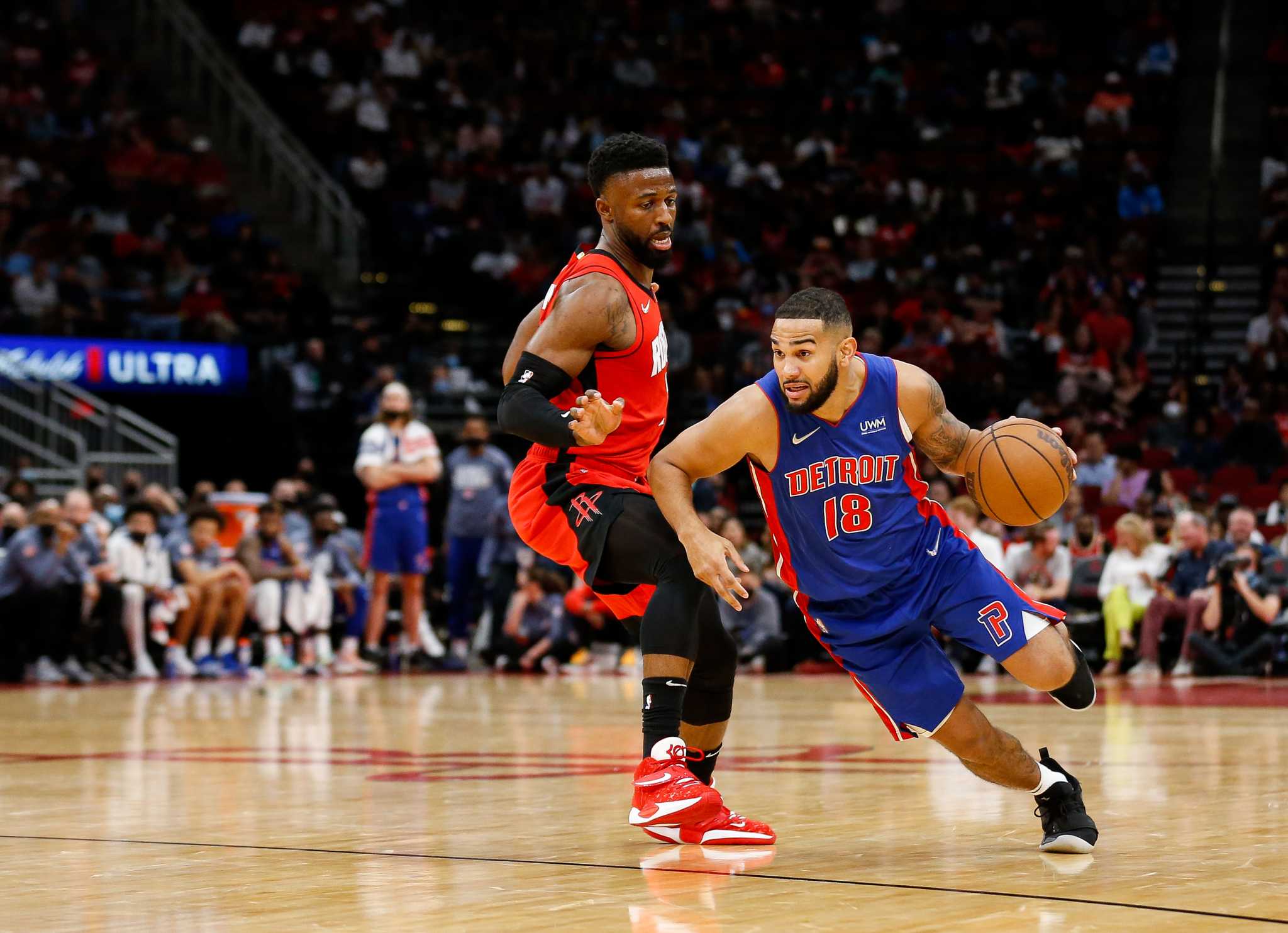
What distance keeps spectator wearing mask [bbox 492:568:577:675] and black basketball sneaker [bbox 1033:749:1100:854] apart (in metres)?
9.41

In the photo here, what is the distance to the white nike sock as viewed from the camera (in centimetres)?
419

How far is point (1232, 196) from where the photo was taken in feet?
68.7

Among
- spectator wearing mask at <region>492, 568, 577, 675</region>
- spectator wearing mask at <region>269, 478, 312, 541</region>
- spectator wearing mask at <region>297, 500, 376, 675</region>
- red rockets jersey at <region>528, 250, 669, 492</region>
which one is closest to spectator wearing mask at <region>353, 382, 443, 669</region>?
spectator wearing mask at <region>297, 500, 376, 675</region>

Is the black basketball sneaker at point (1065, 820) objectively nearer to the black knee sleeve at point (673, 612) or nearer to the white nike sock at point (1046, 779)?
the white nike sock at point (1046, 779)

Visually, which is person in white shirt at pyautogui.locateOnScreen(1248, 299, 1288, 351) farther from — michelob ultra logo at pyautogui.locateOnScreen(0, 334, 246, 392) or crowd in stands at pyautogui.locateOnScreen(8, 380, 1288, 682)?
michelob ultra logo at pyautogui.locateOnScreen(0, 334, 246, 392)

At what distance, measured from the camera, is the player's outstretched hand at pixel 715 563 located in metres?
4.20

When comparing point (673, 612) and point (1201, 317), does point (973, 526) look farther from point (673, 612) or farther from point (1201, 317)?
point (673, 612)

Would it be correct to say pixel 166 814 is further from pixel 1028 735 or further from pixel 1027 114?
pixel 1027 114

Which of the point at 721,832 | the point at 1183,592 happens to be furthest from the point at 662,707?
the point at 1183,592

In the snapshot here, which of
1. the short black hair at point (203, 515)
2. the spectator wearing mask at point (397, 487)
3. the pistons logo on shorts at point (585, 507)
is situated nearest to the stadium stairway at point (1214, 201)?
the spectator wearing mask at point (397, 487)

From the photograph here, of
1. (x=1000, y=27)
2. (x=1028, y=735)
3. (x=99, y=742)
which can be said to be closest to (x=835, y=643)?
(x=1028, y=735)

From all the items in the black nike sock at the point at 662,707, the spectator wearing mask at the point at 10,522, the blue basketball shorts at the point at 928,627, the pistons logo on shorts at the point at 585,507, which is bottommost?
the black nike sock at the point at 662,707

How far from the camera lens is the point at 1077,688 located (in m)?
4.26

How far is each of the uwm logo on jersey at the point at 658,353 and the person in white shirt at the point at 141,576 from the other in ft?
28.6
